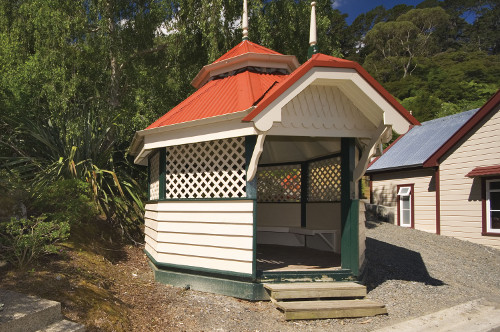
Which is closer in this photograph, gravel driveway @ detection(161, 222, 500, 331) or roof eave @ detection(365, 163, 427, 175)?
gravel driveway @ detection(161, 222, 500, 331)

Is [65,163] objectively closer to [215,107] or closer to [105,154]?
[105,154]

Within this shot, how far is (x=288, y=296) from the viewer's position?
17.8 feet

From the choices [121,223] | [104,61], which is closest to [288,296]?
[121,223]

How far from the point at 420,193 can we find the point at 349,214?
9.75m

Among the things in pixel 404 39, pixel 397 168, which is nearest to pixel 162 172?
pixel 397 168

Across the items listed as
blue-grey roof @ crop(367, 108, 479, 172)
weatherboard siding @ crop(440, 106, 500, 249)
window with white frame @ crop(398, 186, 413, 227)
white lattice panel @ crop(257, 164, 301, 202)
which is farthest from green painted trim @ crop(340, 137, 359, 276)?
window with white frame @ crop(398, 186, 413, 227)

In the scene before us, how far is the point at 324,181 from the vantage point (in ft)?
29.2

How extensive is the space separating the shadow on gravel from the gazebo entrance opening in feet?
2.47

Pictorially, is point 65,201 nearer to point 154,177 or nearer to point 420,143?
point 154,177

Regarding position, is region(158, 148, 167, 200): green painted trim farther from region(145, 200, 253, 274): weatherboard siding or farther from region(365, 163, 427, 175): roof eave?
region(365, 163, 427, 175): roof eave

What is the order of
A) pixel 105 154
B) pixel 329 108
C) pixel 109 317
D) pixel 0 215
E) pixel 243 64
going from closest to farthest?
pixel 109 317, pixel 329 108, pixel 0 215, pixel 243 64, pixel 105 154

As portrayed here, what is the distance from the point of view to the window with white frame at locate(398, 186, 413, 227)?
15258mm

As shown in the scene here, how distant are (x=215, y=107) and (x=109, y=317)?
11.4ft

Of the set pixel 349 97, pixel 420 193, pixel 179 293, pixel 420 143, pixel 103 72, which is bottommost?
pixel 179 293
